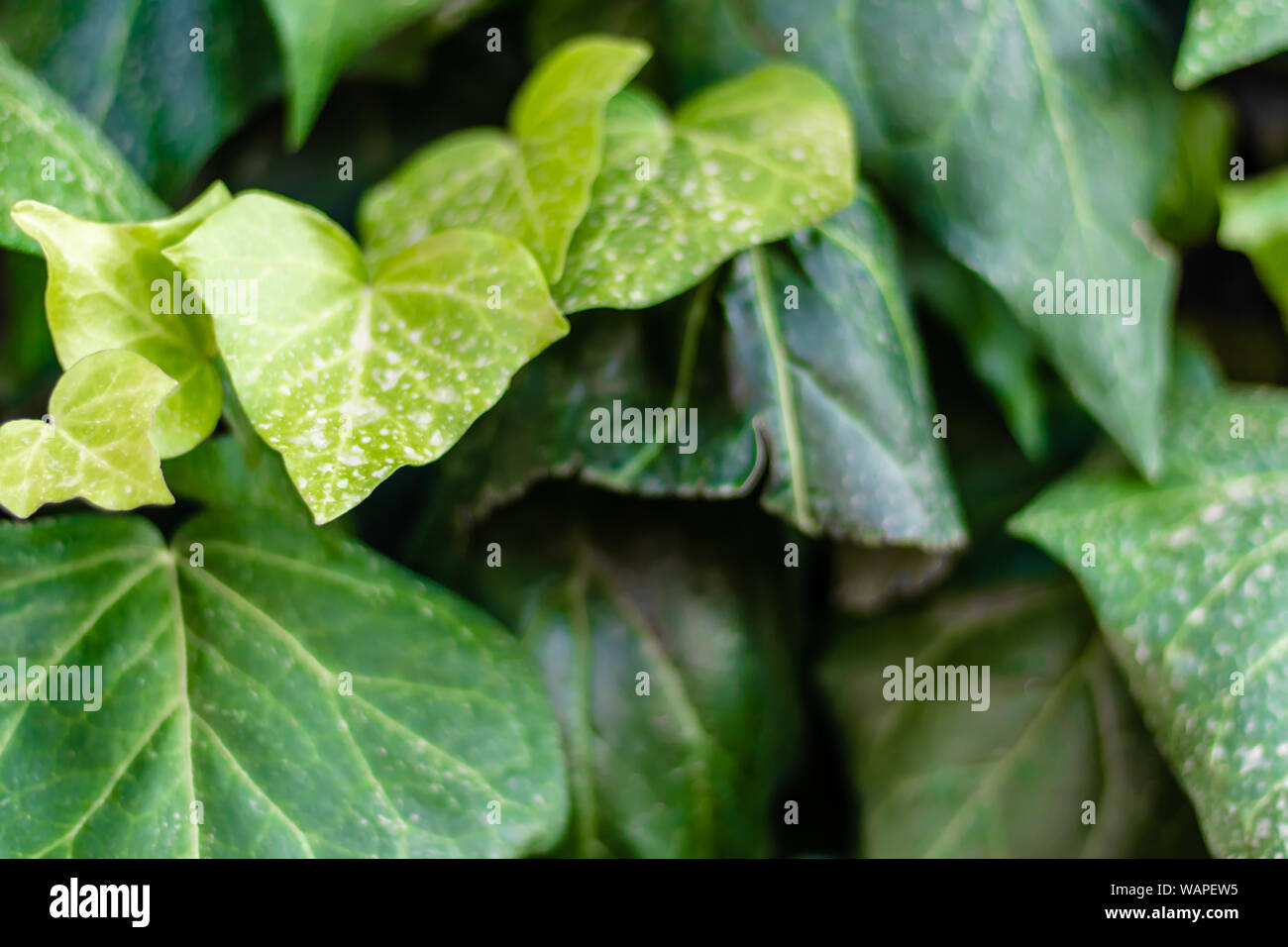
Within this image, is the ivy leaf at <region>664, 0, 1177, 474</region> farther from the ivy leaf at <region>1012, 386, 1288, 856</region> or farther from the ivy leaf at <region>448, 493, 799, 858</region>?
the ivy leaf at <region>448, 493, 799, 858</region>

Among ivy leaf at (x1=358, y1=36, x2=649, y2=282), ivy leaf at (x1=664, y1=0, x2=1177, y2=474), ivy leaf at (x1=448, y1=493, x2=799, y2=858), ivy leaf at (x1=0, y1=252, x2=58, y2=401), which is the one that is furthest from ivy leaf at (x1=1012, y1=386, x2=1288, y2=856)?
ivy leaf at (x1=0, y1=252, x2=58, y2=401)

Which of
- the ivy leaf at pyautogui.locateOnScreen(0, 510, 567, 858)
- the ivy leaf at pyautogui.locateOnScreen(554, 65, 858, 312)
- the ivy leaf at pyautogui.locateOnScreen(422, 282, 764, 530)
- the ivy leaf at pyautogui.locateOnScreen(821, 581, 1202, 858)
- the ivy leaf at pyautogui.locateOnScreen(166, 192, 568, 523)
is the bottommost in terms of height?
the ivy leaf at pyautogui.locateOnScreen(821, 581, 1202, 858)

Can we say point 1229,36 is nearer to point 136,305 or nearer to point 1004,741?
point 1004,741

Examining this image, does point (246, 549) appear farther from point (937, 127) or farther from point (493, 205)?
point (937, 127)

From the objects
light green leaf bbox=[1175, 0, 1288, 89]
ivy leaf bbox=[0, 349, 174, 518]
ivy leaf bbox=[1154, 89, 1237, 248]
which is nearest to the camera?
ivy leaf bbox=[0, 349, 174, 518]

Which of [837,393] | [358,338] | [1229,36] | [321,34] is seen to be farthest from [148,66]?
[1229,36]
